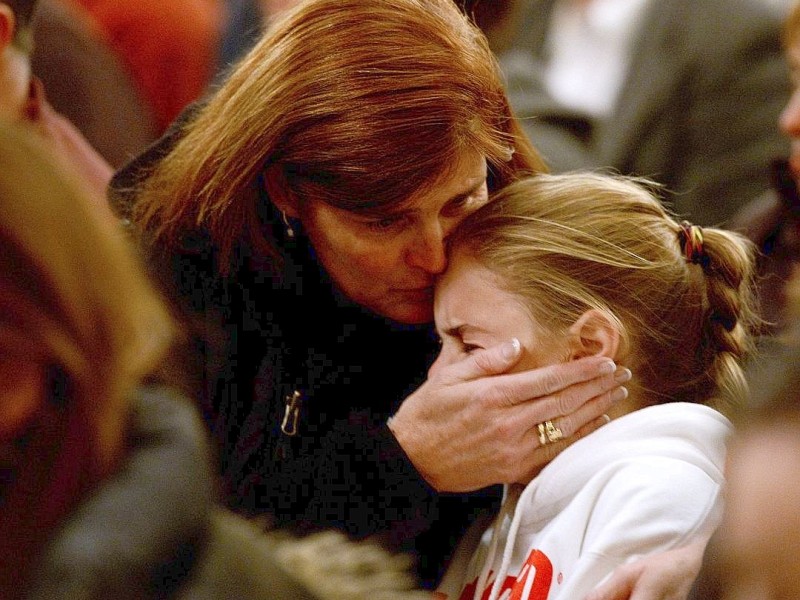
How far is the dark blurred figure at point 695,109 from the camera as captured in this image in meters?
3.11

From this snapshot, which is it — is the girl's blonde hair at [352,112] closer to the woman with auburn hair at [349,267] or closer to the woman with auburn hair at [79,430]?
the woman with auburn hair at [349,267]

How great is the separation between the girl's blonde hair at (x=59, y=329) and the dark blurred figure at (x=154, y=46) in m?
2.41

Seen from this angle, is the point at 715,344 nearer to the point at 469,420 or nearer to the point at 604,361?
the point at 604,361

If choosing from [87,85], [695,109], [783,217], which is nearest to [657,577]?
[783,217]

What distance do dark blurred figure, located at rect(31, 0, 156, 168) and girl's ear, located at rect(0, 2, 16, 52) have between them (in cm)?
59

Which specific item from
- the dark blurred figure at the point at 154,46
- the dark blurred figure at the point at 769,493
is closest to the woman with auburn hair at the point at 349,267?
the dark blurred figure at the point at 769,493

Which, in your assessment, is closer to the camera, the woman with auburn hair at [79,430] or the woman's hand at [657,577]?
the woman with auburn hair at [79,430]

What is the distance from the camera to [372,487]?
1691 millimetres

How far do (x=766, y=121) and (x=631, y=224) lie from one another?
161 cm

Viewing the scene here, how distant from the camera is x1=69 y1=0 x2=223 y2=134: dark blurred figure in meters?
3.34

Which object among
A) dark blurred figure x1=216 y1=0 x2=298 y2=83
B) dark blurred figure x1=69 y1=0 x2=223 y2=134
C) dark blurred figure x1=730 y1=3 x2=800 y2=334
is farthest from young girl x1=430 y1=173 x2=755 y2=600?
dark blurred figure x1=216 y1=0 x2=298 y2=83

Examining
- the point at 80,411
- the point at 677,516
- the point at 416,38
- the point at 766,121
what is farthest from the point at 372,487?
the point at 766,121

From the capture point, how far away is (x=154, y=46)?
335cm

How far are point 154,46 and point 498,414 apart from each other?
2079mm
